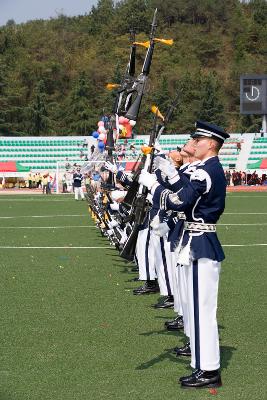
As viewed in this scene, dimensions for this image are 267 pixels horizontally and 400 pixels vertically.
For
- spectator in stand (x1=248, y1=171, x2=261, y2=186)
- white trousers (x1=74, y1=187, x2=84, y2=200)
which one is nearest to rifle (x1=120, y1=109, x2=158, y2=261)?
white trousers (x1=74, y1=187, x2=84, y2=200)

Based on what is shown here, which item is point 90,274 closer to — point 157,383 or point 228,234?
point 157,383

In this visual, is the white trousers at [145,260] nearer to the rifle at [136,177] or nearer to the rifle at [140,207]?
the rifle at [136,177]

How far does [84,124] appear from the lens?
79375 millimetres

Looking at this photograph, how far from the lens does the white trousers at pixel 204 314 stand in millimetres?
6496

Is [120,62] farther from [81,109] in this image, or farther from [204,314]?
[204,314]

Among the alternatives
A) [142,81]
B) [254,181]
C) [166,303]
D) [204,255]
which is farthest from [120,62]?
[204,255]

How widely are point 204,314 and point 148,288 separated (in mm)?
4599

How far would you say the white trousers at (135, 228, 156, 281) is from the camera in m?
11.2

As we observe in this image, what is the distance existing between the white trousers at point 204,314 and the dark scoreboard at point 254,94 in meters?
53.7

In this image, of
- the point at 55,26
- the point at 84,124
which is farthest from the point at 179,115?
the point at 55,26

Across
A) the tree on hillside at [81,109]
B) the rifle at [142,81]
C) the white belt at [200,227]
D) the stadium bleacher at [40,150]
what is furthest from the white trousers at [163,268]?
the tree on hillside at [81,109]

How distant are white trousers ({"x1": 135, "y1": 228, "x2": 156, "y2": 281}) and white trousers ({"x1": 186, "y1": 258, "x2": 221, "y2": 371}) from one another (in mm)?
4660

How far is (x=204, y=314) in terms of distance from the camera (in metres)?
6.52

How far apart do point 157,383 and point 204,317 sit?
2.01ft
